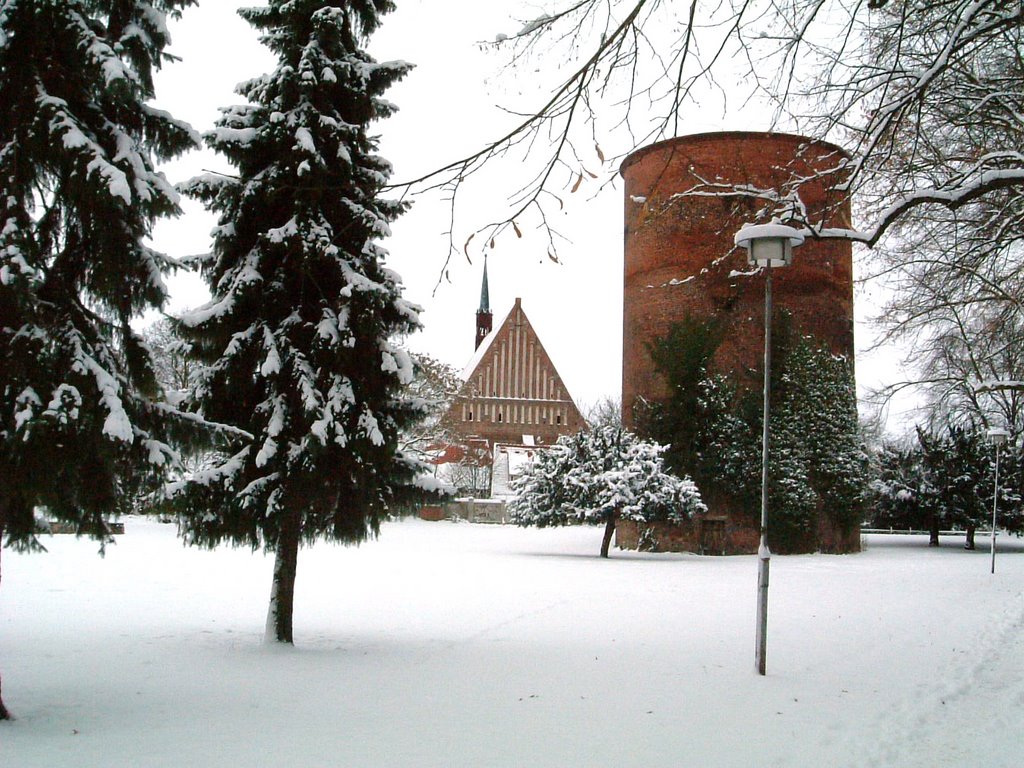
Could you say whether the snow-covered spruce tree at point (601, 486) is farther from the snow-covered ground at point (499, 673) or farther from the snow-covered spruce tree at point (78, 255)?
the snow-covered spruce tree at point (78, 255)

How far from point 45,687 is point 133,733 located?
80.5 inches

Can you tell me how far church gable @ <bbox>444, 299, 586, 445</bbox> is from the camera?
78438 millimetres

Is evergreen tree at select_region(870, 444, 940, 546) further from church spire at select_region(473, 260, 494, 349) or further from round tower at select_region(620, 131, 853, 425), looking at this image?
church spire at select_region(473, 260, 494, 349)

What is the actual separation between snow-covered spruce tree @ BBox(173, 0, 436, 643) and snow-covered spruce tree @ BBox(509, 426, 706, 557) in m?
15.6

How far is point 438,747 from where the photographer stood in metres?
6.39

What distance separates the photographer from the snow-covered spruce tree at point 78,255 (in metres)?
6.23

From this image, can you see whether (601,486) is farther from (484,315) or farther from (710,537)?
(484,315)

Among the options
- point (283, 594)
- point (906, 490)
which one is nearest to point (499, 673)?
point (283, 594)

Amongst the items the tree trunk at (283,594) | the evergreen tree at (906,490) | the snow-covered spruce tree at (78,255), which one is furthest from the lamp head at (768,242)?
the evergreen tree at (906,490)

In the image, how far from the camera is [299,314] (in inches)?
422

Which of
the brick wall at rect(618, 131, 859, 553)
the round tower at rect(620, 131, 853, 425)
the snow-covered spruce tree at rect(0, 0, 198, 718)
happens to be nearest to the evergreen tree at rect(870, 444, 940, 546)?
the brick wall at rect(618, 131, 859, 553)

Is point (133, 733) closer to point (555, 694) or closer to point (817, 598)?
point (555, 694)

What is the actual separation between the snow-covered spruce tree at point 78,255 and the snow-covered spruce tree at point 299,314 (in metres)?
3.13

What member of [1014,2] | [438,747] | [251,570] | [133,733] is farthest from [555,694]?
[251,570]
